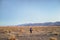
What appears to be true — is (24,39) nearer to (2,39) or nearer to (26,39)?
(26,39)

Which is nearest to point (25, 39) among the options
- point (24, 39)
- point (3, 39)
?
point (24, 39)

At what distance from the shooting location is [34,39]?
1280cm

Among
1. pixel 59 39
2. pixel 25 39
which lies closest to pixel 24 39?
pixel 25 39

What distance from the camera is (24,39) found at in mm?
12969

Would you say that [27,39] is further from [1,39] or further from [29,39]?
[1,39]

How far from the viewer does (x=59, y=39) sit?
1227 centimetres

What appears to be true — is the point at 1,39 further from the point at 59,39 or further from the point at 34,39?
the point at 59,39

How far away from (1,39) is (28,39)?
1.77 m

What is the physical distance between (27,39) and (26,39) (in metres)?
0.09

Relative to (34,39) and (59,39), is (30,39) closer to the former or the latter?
(34,39)

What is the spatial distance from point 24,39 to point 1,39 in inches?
59.9

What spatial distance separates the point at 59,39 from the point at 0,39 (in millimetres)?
3654

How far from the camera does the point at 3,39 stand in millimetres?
12461

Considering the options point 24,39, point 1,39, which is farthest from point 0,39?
point 24,39
